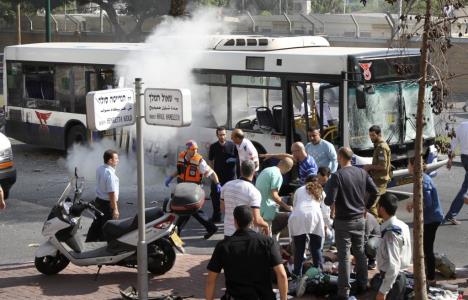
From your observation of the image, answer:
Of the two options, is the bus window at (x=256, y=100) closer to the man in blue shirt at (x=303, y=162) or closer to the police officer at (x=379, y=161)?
the police officer at (x=379, y=161)

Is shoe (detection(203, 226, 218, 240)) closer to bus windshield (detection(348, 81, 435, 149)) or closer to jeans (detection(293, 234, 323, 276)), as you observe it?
jeans (detection(293, 234, 323, 276))

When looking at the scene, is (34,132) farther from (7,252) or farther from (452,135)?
(452,135)

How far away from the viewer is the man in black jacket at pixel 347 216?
361 inches

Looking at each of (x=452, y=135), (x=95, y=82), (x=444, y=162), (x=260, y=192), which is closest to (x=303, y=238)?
(x=260, y=192)

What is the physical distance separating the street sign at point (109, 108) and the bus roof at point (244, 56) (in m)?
4.62

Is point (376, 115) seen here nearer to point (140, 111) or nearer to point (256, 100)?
point (256, 100)

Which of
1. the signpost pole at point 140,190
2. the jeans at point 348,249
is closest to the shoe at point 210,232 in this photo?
the jeans at point 348,249

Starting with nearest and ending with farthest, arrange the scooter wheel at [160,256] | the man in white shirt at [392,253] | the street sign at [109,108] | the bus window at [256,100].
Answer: the street sign at [109,108], the man in white shirt at [392,253], the scooter wheel at [160,256], the bus window at [256,100]

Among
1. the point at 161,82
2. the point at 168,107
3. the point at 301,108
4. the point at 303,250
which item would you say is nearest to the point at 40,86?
the point at 161,82

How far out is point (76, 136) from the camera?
20.0 m

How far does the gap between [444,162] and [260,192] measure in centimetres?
579

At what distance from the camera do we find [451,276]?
10.3m

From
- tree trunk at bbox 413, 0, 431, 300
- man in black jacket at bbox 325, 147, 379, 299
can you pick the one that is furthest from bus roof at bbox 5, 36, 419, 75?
tree trunk at bbox 413, 0, 431, 300

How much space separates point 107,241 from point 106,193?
1.09 m
